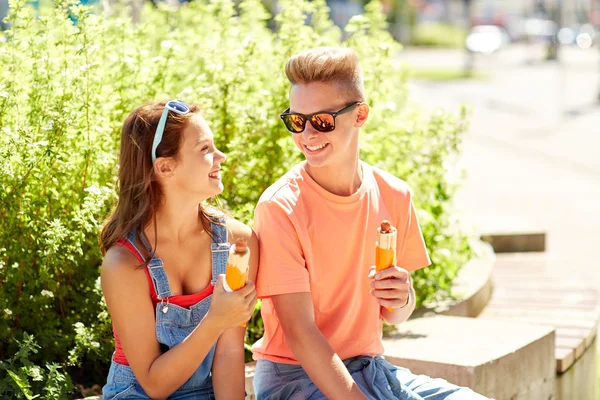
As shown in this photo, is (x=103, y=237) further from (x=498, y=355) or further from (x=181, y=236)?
(x=498, y=355)

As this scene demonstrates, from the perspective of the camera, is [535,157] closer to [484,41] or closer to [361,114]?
[361,114]

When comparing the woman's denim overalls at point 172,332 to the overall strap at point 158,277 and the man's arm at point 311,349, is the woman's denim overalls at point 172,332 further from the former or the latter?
the man's arm at point 311,349

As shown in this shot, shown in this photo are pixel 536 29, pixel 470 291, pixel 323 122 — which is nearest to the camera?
pixel 323 122

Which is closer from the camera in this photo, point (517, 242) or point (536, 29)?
point (517, 242)

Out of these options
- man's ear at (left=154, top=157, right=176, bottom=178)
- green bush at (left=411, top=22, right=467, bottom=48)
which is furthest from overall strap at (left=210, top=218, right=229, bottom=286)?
green bush at (left=411, top=22, right=467, bottom=48)

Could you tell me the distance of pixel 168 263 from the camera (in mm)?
3135

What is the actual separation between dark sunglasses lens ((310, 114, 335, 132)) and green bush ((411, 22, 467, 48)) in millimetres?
46828

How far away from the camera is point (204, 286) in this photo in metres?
3.19

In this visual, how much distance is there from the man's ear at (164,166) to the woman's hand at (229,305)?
421 millimetres

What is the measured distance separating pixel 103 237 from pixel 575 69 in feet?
106

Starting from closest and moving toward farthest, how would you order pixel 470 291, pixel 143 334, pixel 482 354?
pixel 143 334 → pixel 482 354 → pixel 470 291

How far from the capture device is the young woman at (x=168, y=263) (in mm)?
3002

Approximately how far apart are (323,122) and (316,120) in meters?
0.02

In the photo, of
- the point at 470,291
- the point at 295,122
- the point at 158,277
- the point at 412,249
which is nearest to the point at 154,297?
the point at 158,277
